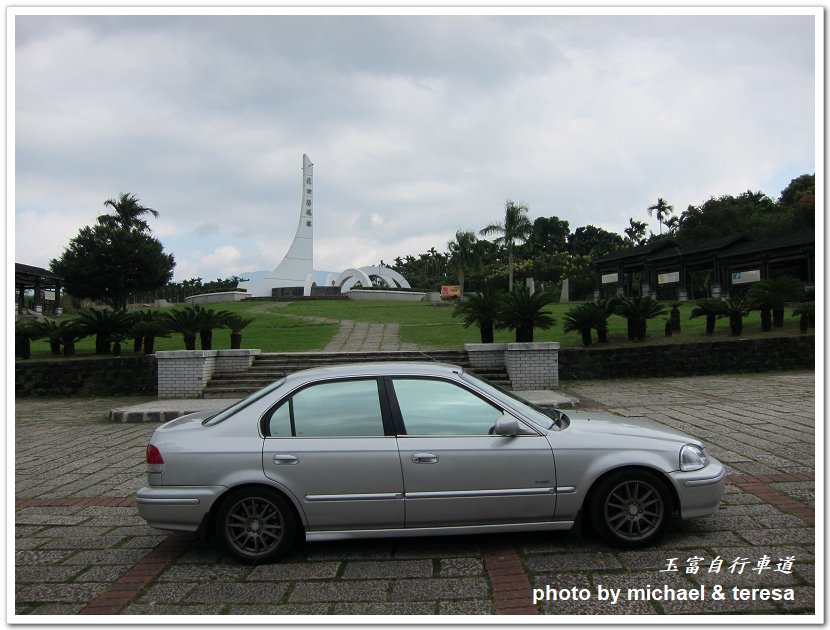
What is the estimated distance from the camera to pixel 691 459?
4.27 metres

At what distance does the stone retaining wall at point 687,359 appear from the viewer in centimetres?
1443

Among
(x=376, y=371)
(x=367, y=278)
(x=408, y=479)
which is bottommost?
(x=408, y=479)

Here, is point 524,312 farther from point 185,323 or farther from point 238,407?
point 238,407

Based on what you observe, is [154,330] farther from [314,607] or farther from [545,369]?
[314,607]

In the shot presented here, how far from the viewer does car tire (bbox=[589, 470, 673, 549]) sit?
4129 mm

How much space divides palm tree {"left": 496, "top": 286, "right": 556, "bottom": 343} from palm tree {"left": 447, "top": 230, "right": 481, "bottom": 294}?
165 feet

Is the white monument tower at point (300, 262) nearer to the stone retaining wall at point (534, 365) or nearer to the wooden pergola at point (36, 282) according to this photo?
the wooden pergola at point (36, 282)

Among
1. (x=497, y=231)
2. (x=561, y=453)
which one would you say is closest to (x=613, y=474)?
(x=561, y=453)

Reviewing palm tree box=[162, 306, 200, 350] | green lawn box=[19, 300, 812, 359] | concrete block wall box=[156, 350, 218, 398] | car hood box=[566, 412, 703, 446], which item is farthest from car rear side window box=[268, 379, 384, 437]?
green lawn box=[19, 300, 812, 359]

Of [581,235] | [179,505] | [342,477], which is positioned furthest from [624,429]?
[581,235]

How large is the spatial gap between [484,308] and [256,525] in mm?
10599

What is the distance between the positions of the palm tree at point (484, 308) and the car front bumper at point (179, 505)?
10.5 metres

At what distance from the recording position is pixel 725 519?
15.3ft

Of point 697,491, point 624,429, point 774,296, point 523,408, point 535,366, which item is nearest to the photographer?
point 697,491
